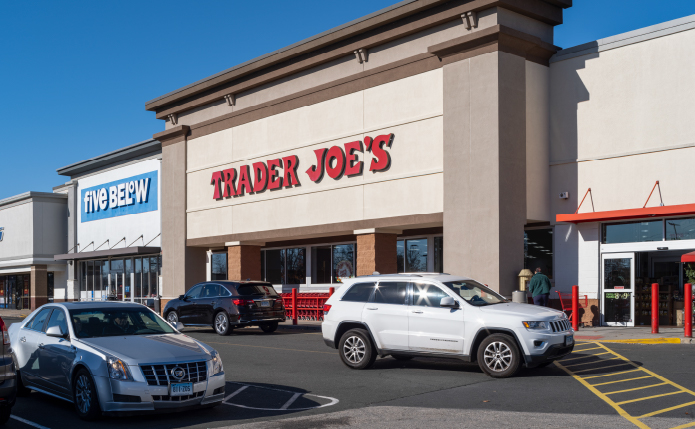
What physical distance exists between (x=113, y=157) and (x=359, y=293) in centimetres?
2992

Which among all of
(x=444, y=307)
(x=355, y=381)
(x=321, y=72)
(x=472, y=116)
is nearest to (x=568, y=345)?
(x=444, y=307)

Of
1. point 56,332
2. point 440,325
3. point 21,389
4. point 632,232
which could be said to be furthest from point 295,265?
point 56,332

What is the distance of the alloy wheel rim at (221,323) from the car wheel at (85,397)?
1219 centimetres

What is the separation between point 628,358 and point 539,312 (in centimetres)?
311

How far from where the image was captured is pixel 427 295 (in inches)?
509

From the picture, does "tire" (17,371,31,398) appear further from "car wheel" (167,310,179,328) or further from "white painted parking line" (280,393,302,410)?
"car wheel" (167,310,179,328)

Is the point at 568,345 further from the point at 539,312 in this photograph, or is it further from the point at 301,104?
the point at 301,104

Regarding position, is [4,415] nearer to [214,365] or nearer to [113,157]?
[214,365]

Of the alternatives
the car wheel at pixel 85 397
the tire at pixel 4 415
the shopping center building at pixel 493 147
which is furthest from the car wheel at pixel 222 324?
the tire at pixel 4 415

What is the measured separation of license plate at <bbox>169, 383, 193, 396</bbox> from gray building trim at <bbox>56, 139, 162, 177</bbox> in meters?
28.9

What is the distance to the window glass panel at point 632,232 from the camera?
19.7 metres

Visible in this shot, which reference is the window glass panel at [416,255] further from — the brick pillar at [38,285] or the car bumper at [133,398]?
the brick pillar at [38,285]

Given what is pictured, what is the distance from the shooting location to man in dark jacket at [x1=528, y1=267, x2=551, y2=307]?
19469mm

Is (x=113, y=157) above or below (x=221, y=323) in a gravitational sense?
above
